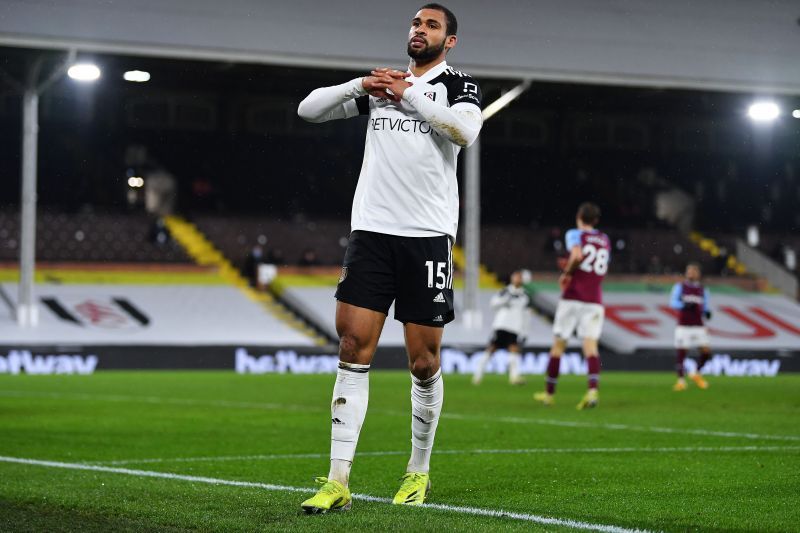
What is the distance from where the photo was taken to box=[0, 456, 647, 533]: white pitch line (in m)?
5.01

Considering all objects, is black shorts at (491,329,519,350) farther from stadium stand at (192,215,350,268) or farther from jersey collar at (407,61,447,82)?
stadium stand at (192,215,350,268)

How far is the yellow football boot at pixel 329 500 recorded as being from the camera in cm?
510

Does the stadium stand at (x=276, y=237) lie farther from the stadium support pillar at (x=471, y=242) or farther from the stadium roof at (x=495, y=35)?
the stadium roof at (x=495, y=35)

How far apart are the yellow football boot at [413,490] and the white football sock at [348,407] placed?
0.97ft

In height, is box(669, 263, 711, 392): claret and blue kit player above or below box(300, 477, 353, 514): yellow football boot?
above

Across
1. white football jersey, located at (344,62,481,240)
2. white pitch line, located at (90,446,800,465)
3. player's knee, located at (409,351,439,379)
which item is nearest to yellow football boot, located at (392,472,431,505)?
player's knee, located at (409,351,439,379)

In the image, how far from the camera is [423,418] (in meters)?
5.82

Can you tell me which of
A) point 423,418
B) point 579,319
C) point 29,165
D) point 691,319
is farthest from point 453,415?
point 29,165

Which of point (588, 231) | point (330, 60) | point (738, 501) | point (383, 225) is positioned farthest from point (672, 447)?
point (330, 60)

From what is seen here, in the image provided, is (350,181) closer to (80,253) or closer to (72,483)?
(80,253)

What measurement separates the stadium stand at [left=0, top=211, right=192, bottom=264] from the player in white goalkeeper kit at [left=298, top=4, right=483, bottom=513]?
3080 centimetres

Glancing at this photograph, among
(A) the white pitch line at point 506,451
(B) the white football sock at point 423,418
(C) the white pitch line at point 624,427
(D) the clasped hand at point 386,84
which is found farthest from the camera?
(C) the white pitch line at point 624,427

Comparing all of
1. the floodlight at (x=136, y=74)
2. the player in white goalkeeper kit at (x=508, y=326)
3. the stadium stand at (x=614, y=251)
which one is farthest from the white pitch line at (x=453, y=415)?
the stadium stand at (x=614, y=251)

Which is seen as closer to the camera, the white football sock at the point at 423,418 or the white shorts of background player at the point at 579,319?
the white football sock at the point at 423,418
